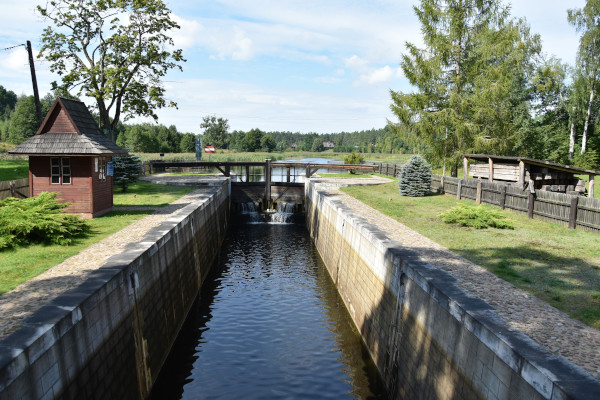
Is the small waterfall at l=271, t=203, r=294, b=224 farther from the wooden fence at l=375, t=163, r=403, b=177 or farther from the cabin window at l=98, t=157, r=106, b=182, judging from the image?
the cabin window at l=98, t=157, r=106, b=182

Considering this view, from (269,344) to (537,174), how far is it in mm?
15351

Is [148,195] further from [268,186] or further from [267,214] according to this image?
[268,186]

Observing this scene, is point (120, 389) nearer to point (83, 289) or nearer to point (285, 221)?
point (83, 289)

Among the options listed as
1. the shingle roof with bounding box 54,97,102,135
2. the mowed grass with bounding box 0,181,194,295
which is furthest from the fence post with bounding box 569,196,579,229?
the shingle roof with bounding box 54,97,102,135

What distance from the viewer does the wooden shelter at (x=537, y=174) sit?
19.8 m

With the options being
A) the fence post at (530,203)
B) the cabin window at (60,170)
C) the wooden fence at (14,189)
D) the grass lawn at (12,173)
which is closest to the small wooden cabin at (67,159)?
the cabin window at (60,170)

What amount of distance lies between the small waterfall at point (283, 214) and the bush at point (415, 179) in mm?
9678

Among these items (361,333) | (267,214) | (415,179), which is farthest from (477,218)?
(267,214)

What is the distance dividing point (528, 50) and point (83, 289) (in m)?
48.9

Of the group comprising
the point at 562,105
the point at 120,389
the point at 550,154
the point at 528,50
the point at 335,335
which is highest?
the point at 528,50

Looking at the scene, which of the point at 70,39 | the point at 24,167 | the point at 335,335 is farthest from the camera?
the point at 24,167

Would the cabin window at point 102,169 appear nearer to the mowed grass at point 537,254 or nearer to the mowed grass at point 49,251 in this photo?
the mowed grass at point 49,251

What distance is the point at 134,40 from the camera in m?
30.3

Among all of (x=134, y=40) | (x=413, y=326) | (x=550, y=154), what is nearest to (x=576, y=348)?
(x=413, y=326)
